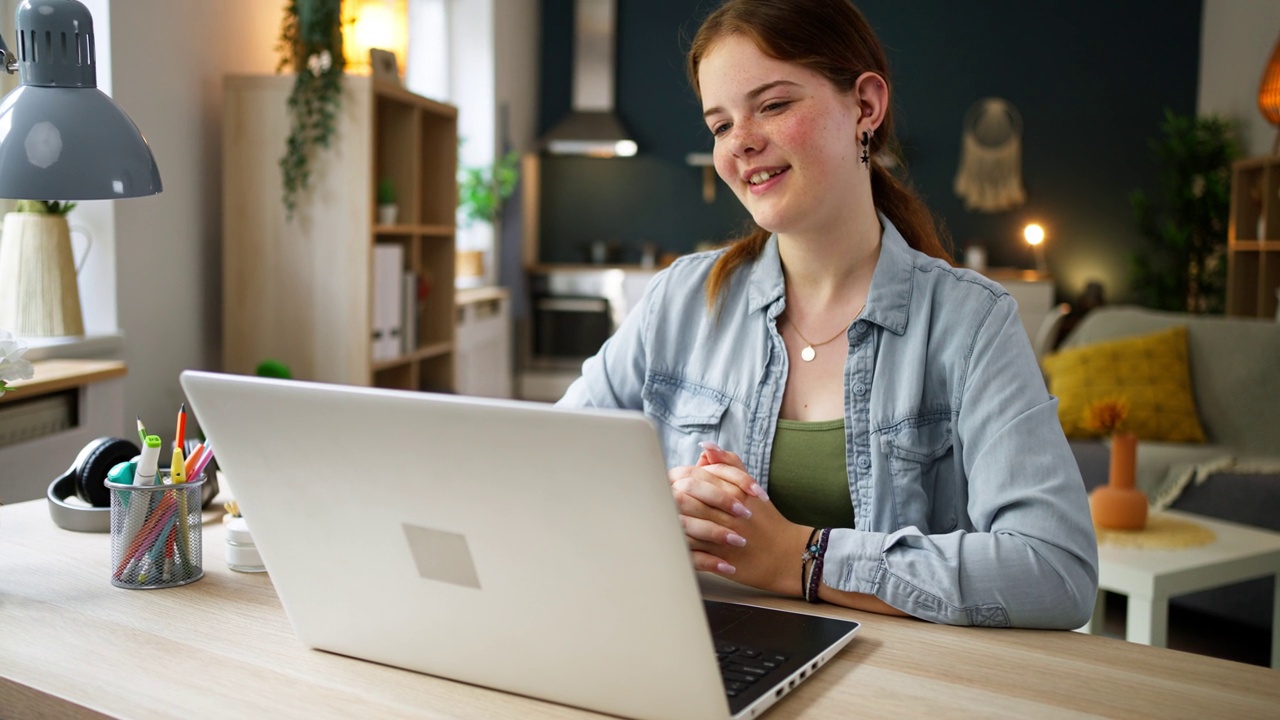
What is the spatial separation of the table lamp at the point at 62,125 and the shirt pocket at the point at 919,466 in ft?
3.01

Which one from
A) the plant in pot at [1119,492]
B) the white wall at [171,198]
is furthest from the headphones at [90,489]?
the plant in pot at [1119,492]

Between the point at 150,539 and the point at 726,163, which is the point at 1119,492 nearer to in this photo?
the point at 726,163

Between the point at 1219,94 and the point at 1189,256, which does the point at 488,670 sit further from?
the point at 1219,94

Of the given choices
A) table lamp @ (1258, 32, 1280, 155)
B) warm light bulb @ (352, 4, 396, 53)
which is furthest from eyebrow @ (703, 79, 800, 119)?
table lamp @ (1258, 32, 1280, 155)

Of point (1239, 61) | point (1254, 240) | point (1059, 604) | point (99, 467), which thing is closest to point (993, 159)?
point (1239, 61)

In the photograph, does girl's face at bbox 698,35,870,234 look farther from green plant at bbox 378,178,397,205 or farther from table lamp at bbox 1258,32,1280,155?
table lamp at bbox 1258,32,1280,155

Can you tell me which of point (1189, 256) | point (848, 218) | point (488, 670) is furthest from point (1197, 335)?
point (488, 670)

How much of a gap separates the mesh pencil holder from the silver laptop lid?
0.27m

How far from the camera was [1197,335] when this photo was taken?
4.11m

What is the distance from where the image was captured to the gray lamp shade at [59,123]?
123 cm

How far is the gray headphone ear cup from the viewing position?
1378 millimetres

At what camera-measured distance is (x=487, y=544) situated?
835 mm

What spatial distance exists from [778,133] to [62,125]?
81 centimetres

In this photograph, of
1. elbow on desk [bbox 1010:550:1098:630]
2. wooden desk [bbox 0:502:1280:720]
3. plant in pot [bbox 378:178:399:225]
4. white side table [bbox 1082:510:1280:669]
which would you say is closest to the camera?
wooden desk [bbox 0:502:1280:720]
